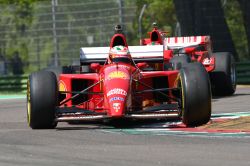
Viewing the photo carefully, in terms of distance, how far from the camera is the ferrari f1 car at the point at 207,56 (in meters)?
20.3

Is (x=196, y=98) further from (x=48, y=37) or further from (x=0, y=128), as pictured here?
(x=48, y=37)

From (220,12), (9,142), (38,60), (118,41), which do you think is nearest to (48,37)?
(38,60)

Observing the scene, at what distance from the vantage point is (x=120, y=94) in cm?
1337

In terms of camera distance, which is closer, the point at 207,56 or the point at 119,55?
the point at 119,55

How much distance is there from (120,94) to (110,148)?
2.58 m

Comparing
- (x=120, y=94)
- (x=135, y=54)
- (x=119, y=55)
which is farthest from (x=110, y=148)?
(x=135, y=54)

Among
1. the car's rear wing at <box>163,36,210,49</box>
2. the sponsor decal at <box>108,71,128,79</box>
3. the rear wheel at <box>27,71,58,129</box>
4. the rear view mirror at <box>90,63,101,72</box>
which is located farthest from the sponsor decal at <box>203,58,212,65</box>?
the rear wheel at <box>27,71,58,129</box>

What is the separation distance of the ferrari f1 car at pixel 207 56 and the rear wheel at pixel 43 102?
6549 mm

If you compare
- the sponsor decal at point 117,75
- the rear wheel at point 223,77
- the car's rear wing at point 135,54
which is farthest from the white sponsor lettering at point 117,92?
the rear wheel at point 223,77

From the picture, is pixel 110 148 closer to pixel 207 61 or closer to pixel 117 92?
pixel 117 92

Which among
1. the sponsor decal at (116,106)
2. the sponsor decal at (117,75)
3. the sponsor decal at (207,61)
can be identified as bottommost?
the sponsor decal at (116,106)

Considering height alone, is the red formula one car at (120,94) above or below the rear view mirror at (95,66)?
below

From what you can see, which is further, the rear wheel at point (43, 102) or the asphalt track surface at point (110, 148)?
the rear wheel at point (43, 102)

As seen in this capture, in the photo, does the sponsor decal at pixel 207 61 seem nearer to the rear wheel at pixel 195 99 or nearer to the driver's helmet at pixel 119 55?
the driver's helmet at pixel 119 55
